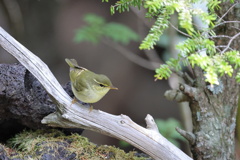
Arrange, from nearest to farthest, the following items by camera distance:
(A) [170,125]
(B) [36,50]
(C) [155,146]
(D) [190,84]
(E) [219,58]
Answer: (E) [219,58]
(C) [155,146]
(D) [190,84]
(A) [170,125]
(B) [36,50]

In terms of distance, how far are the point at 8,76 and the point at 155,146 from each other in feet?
3.91

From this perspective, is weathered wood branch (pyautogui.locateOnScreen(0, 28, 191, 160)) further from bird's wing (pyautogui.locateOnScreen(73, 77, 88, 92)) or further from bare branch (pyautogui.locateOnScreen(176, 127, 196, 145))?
bare branch (pyautogui.locateOnScreen(176, 127, 196, 145))

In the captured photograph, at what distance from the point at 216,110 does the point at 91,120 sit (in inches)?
40.7

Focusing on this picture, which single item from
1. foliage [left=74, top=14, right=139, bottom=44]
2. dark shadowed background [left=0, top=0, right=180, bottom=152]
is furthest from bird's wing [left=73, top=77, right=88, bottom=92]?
dark shadowed background [left=0, top=0, right=180, bottom=152]

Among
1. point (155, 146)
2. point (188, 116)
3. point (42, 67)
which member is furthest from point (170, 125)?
point (42, 67)

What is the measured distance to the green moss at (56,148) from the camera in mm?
2498

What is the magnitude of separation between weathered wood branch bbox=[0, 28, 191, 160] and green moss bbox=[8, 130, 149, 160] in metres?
0.15

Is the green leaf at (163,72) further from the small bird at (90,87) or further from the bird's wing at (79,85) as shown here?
the bird's wing at (79,85)

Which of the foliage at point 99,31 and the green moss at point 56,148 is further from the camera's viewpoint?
the foliage at point 99,31

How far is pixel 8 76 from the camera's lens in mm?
2619

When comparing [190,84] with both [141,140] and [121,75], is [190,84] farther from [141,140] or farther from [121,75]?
[121,75]

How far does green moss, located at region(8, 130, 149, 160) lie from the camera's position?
8.20 feet

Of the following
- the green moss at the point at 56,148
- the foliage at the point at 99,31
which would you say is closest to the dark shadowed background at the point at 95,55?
the foliage at the point at 99,31

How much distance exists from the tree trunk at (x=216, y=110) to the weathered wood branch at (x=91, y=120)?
1.16 ft
